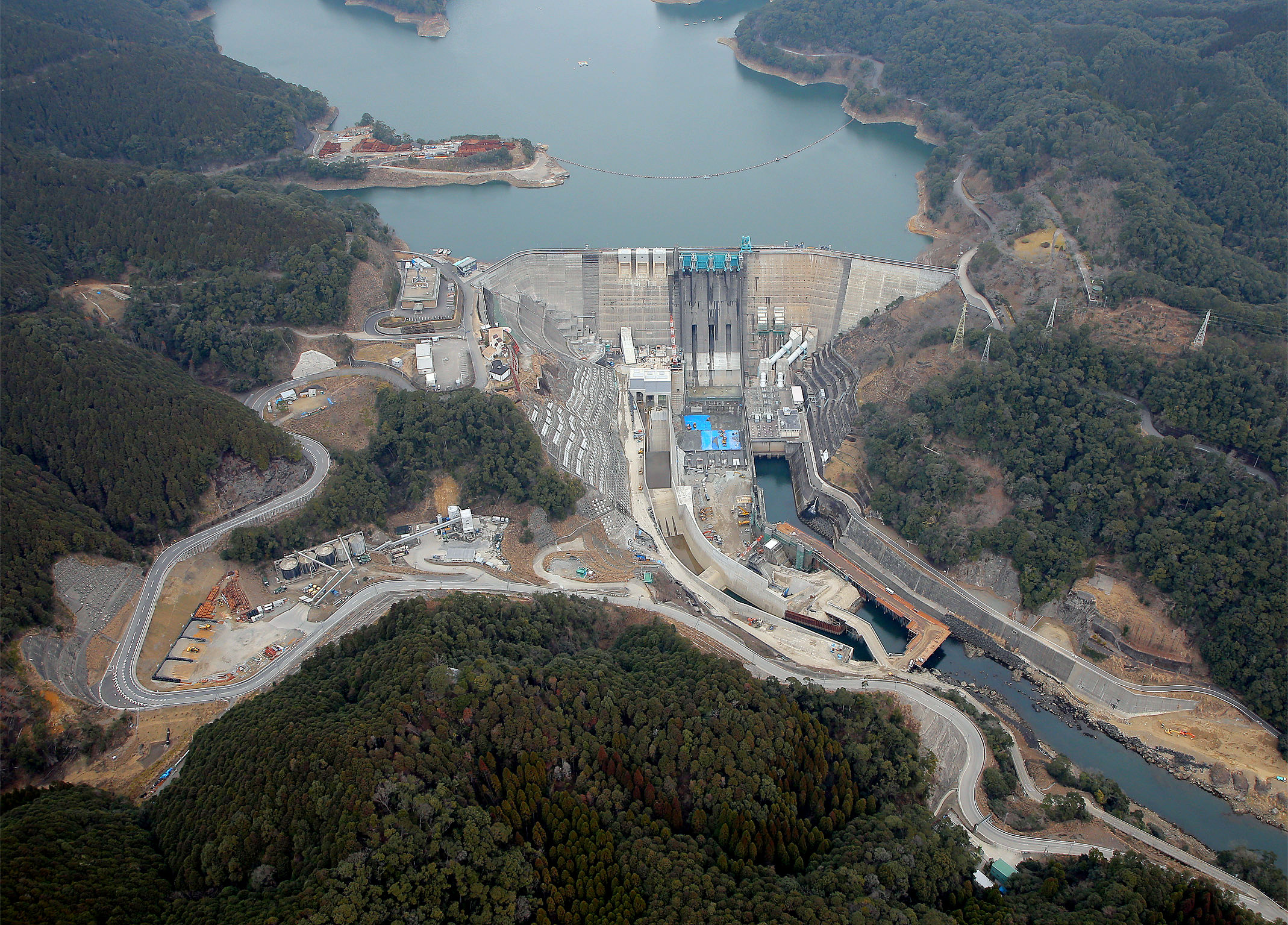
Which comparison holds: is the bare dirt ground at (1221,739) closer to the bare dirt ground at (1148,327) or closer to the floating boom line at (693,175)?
the bare dirt ground at (1148,327)

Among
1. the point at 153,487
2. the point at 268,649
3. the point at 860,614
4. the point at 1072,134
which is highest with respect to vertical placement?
the point at 1072,134

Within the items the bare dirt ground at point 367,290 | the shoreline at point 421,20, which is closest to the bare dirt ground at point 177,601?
the bare dirt ground at point 367,290

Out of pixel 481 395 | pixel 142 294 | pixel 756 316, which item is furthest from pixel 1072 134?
pixel 142 294

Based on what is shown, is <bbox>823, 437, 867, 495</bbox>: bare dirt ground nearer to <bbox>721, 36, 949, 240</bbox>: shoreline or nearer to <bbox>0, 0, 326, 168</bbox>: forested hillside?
<bbox>721, 36, 949, 240</bbox>: shoreline

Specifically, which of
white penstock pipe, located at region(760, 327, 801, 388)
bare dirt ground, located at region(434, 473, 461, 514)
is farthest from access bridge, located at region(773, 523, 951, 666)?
bare dirt ground, located at region(434, 473, 461, 514)

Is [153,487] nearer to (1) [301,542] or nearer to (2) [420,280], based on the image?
(1) [301,542]

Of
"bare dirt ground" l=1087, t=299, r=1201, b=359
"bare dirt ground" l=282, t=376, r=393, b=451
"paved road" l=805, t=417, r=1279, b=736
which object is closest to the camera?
"paved road" l=805, t=417, r=1279, b=736
